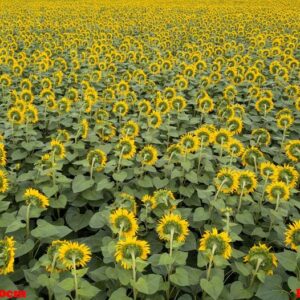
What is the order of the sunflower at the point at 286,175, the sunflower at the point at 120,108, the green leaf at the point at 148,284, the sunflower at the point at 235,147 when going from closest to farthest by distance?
the green leaf at the point at 148,284, the sunflower at the point at 286,175, the sunflower at the point at 235,147, the sunflower at the point at 120,108

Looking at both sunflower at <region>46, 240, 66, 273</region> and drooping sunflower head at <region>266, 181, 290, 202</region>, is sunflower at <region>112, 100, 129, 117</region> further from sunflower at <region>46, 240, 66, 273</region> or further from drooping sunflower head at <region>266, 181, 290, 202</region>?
sunflower at <region>46, 240, 66, 273</region>

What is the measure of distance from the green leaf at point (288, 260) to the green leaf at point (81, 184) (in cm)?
177

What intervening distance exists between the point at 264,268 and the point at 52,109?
3.90 meters

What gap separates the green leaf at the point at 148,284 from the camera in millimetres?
2279

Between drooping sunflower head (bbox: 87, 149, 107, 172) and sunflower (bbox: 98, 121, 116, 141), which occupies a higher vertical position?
drooping sunflower head (bbox: 87, 149, 107, 172)

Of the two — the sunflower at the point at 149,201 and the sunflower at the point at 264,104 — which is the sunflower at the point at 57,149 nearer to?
the sunflower at the point at 149,201

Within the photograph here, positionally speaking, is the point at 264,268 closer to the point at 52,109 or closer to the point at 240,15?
the point at 52,109

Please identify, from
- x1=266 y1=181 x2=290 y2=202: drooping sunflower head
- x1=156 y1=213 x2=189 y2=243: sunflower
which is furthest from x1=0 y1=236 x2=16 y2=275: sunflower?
x1=266 y1=181 x2=290 y2=202: drooping sunflower head

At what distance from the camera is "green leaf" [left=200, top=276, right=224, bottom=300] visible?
233 centimetres

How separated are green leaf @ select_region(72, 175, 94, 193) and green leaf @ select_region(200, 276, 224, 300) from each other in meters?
1.54

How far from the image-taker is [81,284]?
2.33 meters

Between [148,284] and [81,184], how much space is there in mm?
1438


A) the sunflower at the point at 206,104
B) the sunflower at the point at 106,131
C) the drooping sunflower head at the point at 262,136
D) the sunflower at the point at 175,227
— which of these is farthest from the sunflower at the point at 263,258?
the sunflower at the point at 206,104

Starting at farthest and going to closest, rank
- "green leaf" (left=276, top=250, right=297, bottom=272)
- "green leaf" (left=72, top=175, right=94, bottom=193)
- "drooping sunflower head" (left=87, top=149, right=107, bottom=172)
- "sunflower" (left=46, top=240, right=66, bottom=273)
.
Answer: "drooping sunflower head" (left=87, top=149, right=107, bottom=172) < "green leaf" (left=72, top=175, right=94, bottom=193) < "green leaf" (left=276, top=250, right=297, bottom=272) < "sunflower" (left=46, top=240, right=66, bottom=273)
